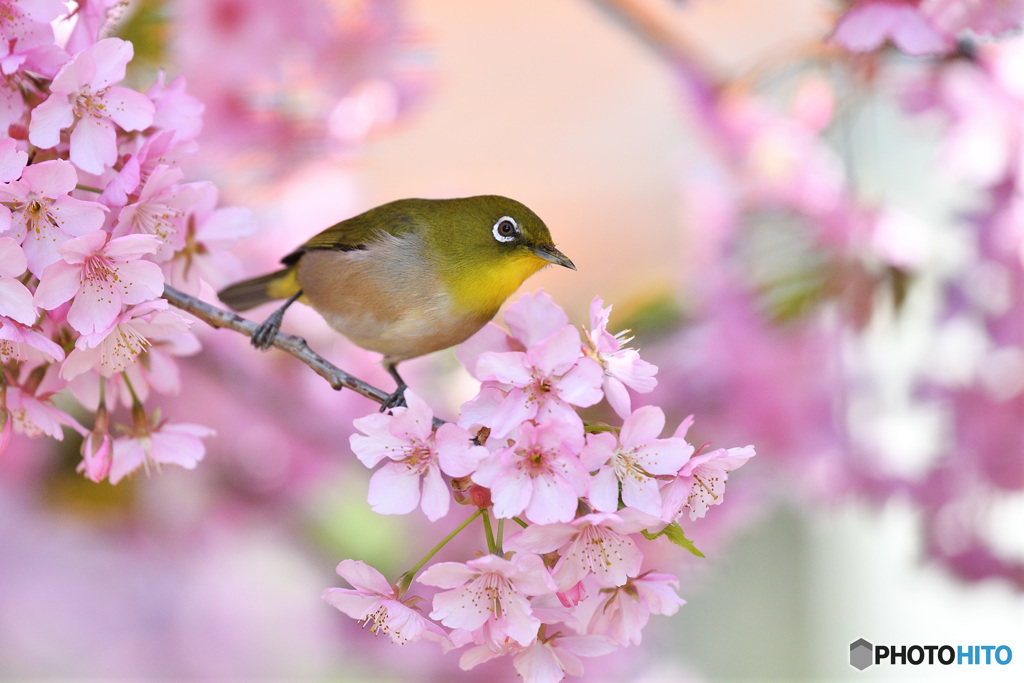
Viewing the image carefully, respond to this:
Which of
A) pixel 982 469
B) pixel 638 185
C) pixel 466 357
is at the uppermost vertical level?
pixel 638 185

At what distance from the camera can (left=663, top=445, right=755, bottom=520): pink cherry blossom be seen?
1.71 ft

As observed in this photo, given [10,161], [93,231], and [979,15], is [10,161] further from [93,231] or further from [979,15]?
[979,15]

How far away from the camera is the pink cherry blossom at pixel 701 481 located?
1.71ft

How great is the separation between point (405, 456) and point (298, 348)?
149 mm

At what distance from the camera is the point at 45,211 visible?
53cm

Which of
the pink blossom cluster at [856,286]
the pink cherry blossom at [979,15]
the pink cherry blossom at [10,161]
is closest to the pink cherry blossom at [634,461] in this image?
the pink cherry blossom at [10,161]

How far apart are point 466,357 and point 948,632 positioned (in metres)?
1.87

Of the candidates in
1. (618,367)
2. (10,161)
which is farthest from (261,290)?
(618,367)

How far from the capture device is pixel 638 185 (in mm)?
3070

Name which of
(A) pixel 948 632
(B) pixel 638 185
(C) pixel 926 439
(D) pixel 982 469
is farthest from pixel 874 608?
(B) pixel 638 185

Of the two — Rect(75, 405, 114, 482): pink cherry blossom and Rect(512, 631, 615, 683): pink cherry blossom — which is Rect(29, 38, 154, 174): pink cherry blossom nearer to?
Rect(75, 405, 114, 482): pink cherry blossom

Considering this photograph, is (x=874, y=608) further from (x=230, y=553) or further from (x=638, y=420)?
(x=638, y=420)

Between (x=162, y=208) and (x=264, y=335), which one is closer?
(x=162, y=208)

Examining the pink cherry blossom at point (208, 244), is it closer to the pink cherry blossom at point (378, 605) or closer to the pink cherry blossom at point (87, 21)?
the pink cherry blossom at point (87, 21)
